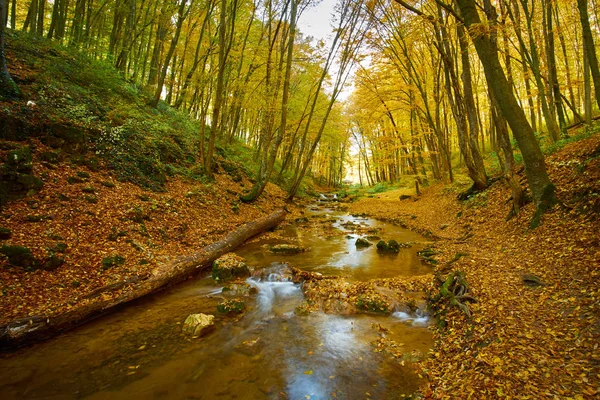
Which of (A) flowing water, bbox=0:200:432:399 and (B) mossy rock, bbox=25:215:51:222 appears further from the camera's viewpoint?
(B) mossy rock, bbox=25:215:51:222

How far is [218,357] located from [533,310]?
4672 mm

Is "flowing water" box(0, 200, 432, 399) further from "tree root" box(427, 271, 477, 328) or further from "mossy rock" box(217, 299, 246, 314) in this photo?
"tree root" box(427, 271, 477, 328)

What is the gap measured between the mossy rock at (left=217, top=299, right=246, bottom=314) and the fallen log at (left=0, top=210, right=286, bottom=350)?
1.55 metres

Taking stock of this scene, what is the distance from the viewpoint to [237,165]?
18688mm

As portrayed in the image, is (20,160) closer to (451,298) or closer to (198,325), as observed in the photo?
(198,325)

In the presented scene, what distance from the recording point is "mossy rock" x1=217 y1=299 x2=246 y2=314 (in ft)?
18.8

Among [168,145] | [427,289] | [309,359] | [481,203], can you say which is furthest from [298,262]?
[168,145]

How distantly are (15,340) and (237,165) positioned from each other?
49.8 ft

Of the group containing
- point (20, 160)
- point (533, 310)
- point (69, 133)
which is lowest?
point (533, 310)

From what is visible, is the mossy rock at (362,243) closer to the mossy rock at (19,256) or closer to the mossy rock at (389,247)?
the mossy rock at (389,247)

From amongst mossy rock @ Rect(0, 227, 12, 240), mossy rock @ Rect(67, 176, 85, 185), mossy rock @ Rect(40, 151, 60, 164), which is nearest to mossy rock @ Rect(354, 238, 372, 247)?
mossy rock @ Rect(67, 176, 85, 185)

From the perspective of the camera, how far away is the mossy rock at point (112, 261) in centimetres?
590

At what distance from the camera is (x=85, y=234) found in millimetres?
6332

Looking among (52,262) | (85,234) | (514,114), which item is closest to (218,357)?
(52,262)
